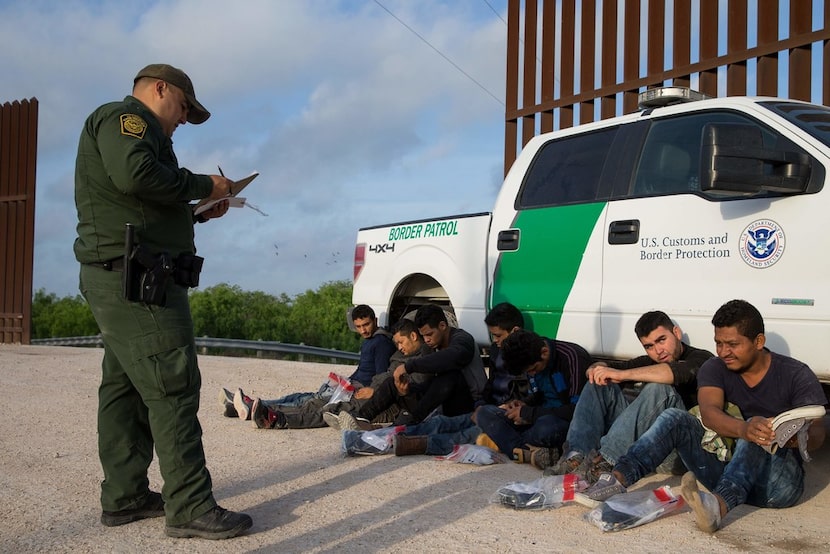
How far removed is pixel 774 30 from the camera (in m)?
8.07

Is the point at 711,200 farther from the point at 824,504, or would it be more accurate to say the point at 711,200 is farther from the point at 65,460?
the point at 65,460

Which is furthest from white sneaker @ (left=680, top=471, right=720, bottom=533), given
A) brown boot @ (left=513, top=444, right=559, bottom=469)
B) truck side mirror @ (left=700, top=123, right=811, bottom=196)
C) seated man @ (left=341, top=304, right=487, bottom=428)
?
seated man @ (left=341, top=304, right=487, bottom=428)

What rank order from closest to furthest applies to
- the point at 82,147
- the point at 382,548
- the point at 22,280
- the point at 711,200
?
1. the point at 382,548
2. the point at 82,147
3. the point at 711,200
4. the point at 22,280

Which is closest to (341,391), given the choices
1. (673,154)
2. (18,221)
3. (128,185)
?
(673,154)

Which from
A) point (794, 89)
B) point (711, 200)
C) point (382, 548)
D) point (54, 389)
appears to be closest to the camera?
point (382, 548)

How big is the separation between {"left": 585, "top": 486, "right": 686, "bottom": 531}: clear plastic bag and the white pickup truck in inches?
46.3

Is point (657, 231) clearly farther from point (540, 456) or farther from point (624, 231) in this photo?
point (540, 456)

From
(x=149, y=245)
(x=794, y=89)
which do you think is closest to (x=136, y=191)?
(x=149, y=245)

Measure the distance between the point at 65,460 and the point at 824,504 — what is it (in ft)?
14.3

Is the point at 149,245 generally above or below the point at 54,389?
above

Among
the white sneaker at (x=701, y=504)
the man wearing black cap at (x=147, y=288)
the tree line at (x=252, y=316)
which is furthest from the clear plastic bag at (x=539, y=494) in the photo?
the tree line at (x=252, y=316)

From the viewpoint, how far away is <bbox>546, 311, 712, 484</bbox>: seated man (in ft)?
15.5

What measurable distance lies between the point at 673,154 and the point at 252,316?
1741 cm

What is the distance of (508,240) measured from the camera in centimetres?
649
